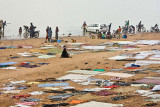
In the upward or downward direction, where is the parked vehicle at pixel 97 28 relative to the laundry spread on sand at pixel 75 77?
upward

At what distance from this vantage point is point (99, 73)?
15.8m

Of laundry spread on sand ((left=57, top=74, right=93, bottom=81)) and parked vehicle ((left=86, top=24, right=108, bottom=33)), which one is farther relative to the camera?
parked vehicle ((left=86, top=24, right=108, bottom=33))

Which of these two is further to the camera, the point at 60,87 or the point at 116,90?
the point at 60,87

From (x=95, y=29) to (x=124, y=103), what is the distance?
4314cm

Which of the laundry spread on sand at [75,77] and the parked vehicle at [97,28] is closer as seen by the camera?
the laundry spread on sand at [75,77]

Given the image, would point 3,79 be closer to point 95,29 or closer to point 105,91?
point 105,91

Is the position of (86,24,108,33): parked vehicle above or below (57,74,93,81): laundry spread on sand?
above

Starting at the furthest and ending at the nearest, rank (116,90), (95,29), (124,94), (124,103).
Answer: (95,29) < (116,90) < (124,94) < (124,103)

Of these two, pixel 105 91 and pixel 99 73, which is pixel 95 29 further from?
pixel 105 91

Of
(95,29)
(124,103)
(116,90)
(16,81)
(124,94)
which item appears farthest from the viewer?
(95,29)

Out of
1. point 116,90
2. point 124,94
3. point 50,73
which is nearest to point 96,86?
point 116,90

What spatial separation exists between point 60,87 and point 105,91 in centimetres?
186

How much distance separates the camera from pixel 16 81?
553 inches

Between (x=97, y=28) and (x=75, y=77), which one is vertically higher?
(x=97, y=28)
